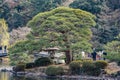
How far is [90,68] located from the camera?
1649 inches

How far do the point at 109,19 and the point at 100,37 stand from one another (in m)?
4.41

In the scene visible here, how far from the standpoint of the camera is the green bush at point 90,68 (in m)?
41.7

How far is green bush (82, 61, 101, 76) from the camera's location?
41713mm

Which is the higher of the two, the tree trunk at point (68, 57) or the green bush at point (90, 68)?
the tree trunk at point (68, 57)

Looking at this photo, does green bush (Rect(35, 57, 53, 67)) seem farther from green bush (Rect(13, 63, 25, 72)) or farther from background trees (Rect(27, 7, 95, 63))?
background trees (Rect(27, 7, 95, 63))

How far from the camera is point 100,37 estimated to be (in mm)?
59438

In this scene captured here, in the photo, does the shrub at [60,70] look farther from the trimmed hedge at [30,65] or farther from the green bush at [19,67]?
the green bush at [19,67]

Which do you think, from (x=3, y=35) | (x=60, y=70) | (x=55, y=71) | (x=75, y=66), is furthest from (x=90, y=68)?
(x=3, y=35)

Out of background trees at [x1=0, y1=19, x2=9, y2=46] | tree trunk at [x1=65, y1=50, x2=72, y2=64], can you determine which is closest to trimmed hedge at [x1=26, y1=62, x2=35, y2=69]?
tree trunk at [x1=65, y1=50, x2=72, y2=64]

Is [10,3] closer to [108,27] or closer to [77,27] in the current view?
[108,27]

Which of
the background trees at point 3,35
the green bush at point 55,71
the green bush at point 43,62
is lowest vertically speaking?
the green bush at point 55,71

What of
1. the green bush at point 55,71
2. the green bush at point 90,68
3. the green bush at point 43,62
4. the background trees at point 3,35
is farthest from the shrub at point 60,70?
the background trees at point 3,35

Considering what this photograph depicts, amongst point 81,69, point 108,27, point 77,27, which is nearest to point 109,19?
point 108,27

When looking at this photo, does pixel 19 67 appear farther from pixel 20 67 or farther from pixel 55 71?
pixel 55 71
